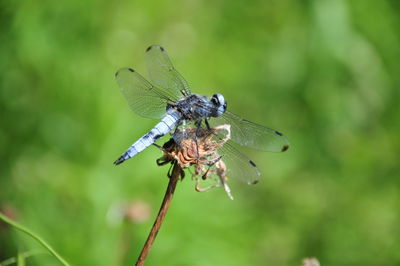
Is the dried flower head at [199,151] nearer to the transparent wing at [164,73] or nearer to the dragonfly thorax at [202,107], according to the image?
the dragonfly thorax at [202,107]

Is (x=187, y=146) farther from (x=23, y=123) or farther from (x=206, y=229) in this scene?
(x=23, y=123)

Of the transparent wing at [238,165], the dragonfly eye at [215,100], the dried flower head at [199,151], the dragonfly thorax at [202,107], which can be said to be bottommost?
the dried flower head at [199,151]

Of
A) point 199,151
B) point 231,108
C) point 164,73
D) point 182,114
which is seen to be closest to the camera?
point 199,151

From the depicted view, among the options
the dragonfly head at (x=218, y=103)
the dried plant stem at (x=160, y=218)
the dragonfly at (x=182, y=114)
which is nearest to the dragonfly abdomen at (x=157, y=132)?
the dragonfly at (x=182, y=114)

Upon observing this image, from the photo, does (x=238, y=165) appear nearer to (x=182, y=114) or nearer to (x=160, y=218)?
(x=182, y=114)

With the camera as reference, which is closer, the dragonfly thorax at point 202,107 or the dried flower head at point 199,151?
the dried flower head at point 199,151

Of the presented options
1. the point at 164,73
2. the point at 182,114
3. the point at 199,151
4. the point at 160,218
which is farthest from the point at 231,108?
the point at 160,218

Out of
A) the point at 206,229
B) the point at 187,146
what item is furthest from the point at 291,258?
the point at 187,146

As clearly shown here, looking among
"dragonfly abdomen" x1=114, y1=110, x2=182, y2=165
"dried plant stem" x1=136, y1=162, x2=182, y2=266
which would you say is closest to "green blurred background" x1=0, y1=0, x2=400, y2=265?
"dragonfly abdomen" x1=114, y1=110, x2=182, y2=165
